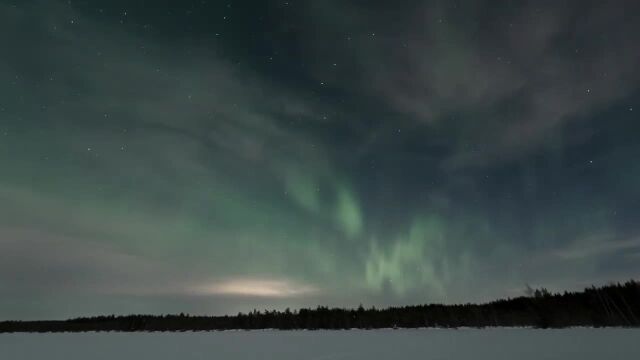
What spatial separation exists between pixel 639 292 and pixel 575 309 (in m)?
6.93

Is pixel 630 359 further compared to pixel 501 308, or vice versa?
pixel 501 308

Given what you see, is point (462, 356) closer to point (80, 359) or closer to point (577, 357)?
point (577, 357)

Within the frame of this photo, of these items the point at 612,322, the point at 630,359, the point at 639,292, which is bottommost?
the point at 630,359

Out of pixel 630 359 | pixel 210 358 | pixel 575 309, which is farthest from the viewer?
pixel 575 309

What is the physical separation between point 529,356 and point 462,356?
1561 mm

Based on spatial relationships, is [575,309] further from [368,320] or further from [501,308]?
[368,320]

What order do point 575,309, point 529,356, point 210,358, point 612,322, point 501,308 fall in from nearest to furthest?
point 529,356
point 210,358
point 612,322
point 575,309
point 501,308

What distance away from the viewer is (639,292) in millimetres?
27047

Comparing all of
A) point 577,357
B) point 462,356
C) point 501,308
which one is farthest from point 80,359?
point 501,308

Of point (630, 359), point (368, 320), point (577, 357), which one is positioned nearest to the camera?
point (630, 359)

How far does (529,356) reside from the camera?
32.6 feet

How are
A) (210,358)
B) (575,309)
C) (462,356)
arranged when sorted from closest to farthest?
(462,356) → (210,358) → (575,309)

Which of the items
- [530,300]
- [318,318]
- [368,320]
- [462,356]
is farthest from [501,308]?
[462,356]

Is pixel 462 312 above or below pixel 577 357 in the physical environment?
above
